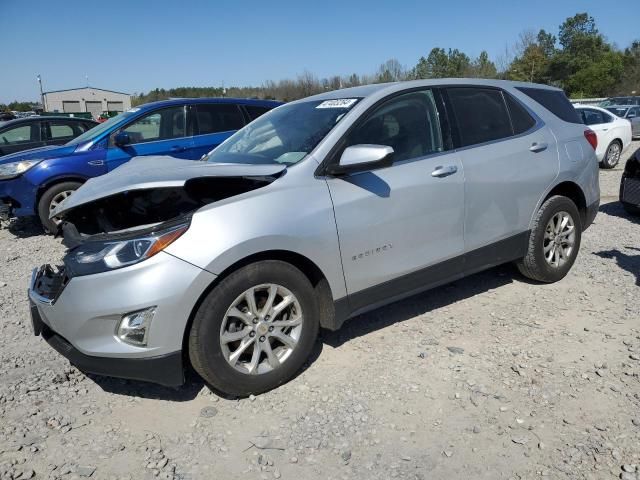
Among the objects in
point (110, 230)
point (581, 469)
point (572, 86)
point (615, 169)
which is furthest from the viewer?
point (572, 86)

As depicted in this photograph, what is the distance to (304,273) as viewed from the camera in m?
3.07

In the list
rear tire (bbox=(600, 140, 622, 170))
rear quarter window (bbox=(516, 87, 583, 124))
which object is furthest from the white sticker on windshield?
rear tire (bbox=(600, 140, 622, 170))

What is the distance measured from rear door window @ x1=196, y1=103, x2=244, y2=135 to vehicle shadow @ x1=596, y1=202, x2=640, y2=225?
569cm

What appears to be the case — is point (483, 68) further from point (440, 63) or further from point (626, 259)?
point (626, 259)

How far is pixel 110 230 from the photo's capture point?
3043 mm

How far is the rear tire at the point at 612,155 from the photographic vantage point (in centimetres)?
1145

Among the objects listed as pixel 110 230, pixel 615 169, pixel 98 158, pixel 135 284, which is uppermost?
pixel 98 158

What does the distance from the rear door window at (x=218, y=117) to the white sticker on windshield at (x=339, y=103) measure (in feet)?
14.1

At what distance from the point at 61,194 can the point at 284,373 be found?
17.7 ft

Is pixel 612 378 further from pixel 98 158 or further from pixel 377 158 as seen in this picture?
pixel 98 158

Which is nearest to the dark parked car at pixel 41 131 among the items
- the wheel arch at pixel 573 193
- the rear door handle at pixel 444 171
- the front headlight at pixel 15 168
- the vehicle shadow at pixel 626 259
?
the front headlight at pixel 15 168

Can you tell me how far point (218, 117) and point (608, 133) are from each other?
894 centimetres

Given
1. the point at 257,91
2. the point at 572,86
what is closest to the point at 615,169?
the point at 572,86

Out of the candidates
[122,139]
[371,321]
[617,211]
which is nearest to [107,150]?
[122,139]
